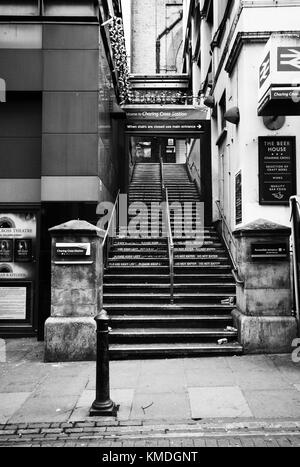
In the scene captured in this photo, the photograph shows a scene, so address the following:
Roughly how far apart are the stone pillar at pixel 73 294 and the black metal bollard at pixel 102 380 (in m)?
2.35

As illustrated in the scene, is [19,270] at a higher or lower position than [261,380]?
higher

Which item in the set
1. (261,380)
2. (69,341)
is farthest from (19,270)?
(261,380)

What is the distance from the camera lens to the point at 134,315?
8805mm

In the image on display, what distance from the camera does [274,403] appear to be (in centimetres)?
533

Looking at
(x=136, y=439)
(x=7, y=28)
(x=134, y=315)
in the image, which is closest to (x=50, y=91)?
(x=7, y=28)

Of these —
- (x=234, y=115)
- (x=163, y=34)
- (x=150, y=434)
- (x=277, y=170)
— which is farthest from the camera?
(x=163, y=34)

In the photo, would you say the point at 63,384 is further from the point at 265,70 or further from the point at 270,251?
the point at 265,70

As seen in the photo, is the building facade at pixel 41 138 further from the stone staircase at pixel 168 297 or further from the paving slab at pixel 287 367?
the paving slab at pixel 287 367

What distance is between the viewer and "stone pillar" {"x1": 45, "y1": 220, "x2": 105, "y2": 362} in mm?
7516

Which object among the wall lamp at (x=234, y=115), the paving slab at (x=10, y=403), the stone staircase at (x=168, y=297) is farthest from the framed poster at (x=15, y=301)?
the wall lamp at (x=234, y=115)

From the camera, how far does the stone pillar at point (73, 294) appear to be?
7516 mm

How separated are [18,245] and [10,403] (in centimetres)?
484

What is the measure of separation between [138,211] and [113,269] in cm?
538

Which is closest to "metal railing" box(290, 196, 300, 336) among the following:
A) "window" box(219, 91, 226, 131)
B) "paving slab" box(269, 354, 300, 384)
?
"paving slab" box(269, 354, 300, 384)
